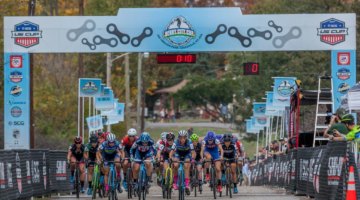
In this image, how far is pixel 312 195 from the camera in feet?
80.8

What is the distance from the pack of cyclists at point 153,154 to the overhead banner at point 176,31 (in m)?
4.28

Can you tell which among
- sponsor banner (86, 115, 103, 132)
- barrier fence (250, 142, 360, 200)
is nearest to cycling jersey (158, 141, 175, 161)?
barrier fence (250, 142, 360, 200)

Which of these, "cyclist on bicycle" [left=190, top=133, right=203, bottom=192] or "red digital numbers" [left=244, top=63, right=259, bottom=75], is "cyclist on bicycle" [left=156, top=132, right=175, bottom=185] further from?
"red digital numbers" [left=244, top=63, right=259, bottom=75]

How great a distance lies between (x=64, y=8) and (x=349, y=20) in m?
44.1

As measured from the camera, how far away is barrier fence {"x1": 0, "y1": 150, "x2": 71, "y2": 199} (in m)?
22.3

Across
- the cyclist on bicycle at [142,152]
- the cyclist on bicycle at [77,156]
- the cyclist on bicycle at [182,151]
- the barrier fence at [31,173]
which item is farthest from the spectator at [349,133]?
the cyclist on bicycle at [77,156]

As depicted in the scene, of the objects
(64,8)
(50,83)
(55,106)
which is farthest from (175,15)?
(64,8)

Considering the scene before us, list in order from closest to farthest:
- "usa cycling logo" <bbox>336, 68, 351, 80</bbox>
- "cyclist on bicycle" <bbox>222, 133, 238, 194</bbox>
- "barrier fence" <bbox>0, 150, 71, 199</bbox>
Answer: "barrier fence" <bbox>0, 150, 71, 199</bbox> < "cyclist on bicycle" <bbox>222, 133, 238, 194</bbox> < "usa cycling logo" <bbox>336, 68, 351, 80</bbox>

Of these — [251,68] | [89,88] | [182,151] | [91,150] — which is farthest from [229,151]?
[89,88]

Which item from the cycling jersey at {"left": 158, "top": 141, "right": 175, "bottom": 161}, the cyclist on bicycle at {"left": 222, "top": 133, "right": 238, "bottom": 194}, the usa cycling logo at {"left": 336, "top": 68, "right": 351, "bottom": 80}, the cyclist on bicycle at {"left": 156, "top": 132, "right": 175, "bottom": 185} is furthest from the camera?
the usa cycling logo at {"left": 336, "top": 68, "right": 351, "bottom": 80}

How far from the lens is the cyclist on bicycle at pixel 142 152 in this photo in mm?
26984

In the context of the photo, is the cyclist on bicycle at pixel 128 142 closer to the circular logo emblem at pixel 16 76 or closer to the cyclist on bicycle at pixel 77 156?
the cyclist on bicycle at pixel 77 156

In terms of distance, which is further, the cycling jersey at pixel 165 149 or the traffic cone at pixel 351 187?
the cycling jersey at pixel 165 149

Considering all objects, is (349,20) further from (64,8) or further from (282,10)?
(64,8)
